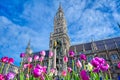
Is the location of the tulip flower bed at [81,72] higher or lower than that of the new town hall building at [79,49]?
lower

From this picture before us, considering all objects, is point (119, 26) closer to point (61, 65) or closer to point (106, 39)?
point (106, 39)

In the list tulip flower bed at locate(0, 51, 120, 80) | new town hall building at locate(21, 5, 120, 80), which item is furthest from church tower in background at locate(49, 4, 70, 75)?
tulip flower bed at locate(0, 51, 120, 80)

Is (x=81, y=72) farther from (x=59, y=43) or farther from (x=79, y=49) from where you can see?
(x=79, y=49)

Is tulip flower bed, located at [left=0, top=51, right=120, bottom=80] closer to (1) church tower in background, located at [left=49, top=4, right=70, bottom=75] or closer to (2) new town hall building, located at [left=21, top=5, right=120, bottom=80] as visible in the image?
(2) new town hall building, located at [left=21, top=5, right=120, bottom=80]

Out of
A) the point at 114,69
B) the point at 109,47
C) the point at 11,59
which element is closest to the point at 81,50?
the point at 109,47

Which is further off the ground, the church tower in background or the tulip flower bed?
the church tower in background

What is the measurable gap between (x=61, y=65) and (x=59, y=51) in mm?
5555

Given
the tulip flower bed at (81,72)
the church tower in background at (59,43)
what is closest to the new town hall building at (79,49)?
the church tower in background at (59,43)

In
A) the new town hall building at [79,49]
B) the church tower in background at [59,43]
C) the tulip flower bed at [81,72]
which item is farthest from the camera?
the church tower in background at [59,43]

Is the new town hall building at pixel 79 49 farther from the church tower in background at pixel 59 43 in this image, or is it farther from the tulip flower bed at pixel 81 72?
the tulip flower bed at pixel 81 72

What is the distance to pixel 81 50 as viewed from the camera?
1692 inches

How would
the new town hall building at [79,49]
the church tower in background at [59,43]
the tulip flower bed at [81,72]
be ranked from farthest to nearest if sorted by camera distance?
the church tower in background at [59,43]
the new town hall building at [79,49]
the tulip flower bed at [81,72]

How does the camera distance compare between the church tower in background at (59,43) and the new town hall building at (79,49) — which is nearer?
the new town hall building at (79,49)

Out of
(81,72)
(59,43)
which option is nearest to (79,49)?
(59,43)
